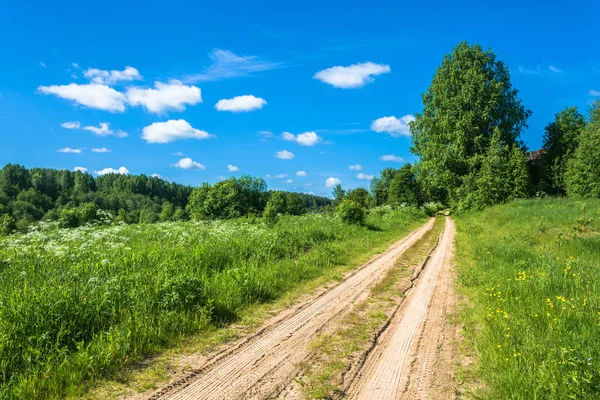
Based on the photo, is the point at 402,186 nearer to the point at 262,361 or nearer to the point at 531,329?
the point at 531,329

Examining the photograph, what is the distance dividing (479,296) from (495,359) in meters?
3.58

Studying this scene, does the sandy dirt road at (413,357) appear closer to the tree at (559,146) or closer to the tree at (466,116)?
the tree at (466,116)

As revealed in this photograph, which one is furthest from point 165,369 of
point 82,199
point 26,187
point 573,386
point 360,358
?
point 26,187

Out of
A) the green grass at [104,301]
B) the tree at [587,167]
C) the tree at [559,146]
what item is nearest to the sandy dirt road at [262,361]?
the green grass at [104,301]

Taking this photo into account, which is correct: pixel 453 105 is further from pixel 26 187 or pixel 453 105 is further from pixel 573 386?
pixel 26 187

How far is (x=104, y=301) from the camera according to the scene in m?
5.91

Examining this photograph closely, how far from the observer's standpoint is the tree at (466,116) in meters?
34.2

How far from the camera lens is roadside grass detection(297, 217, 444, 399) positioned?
171 inches

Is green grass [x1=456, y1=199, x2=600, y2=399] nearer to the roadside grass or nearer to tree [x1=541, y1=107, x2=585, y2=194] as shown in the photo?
the roadside grass

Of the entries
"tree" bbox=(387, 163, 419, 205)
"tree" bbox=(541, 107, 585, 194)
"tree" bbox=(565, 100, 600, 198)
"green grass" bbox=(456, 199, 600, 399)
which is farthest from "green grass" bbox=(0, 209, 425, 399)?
"tree" bbox=(387, 163, 419, 205)

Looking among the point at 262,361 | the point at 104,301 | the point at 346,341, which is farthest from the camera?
the point at 104,301

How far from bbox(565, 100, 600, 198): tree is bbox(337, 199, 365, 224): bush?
88.4 ft

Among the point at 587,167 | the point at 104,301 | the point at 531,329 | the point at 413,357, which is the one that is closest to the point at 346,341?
the point at 413,357

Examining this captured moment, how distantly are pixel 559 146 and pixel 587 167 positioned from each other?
41.9 feet
